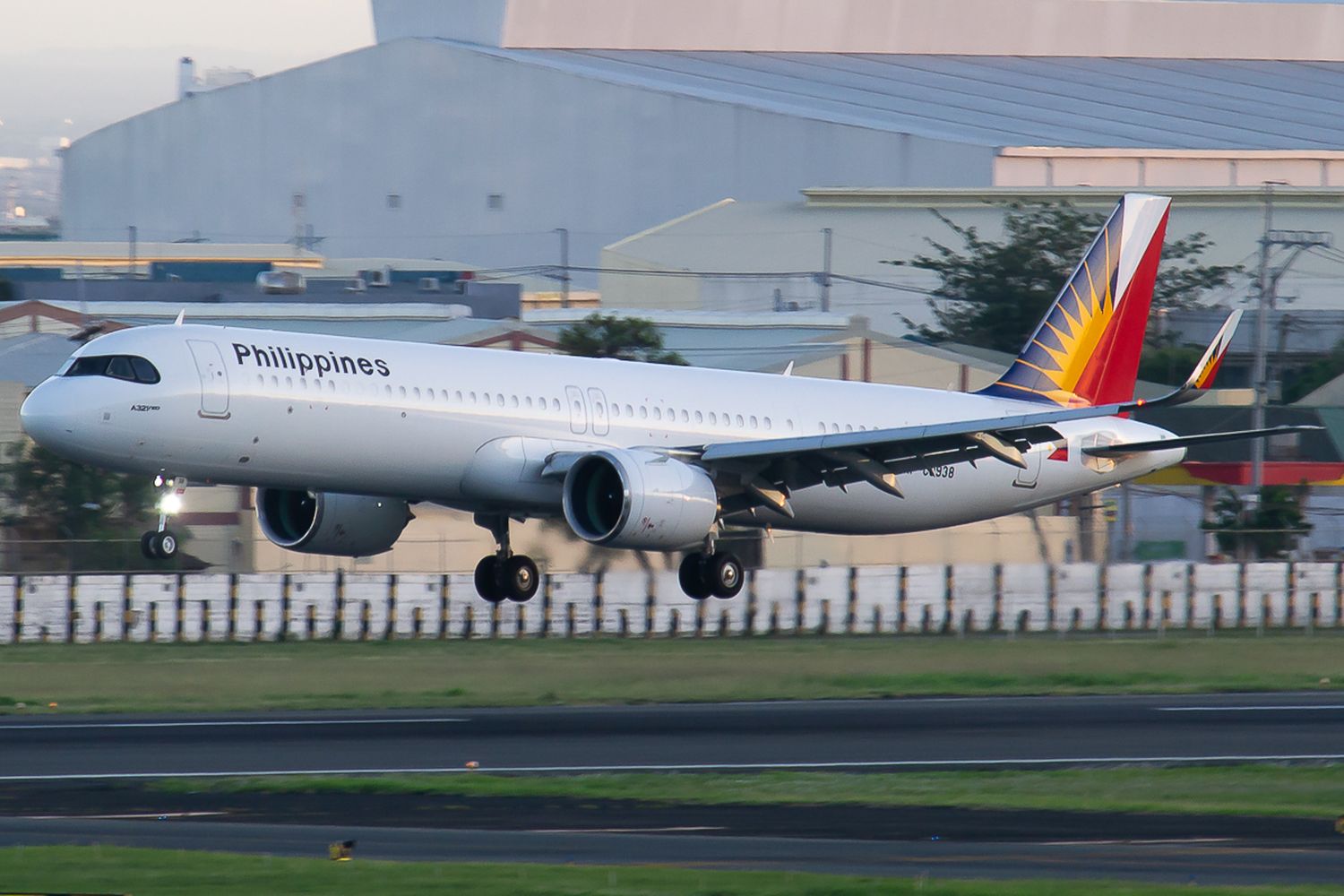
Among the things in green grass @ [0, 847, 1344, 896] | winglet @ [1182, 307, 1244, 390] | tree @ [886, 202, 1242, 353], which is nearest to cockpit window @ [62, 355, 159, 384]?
green grass @ [0, 847, 1344, 896]

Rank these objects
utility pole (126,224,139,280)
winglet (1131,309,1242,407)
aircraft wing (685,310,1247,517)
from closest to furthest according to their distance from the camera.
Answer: winglet (1131,309,1242,407), aircraft wing (685,310,1247,517), utility pole (126,224,139,280)

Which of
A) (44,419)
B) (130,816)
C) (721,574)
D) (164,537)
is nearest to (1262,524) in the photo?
(721,574)

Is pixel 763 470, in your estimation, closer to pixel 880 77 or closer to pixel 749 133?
pixel 749 133

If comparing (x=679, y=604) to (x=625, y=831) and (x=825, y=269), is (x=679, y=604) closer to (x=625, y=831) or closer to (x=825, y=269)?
(x=625, y=831)

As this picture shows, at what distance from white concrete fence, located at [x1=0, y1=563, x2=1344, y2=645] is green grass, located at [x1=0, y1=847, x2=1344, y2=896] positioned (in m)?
22.8

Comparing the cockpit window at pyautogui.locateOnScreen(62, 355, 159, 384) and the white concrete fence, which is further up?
the cockpit window at pyautogui.locateOnScreen(62, 355, 159, 384)

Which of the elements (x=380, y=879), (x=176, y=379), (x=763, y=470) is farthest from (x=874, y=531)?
(x=380, y=879)

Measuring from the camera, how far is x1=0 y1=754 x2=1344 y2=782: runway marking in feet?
63.7

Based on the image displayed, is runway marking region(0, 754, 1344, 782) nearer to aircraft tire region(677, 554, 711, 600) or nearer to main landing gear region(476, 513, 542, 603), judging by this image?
aircraft tire region(677, 554, 711, 600)

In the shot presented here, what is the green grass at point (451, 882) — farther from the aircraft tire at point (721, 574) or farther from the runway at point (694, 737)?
the aircraft tire at point (721, 574)

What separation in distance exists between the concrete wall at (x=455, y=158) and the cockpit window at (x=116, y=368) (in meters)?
65.2

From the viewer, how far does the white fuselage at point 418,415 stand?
28.0 m

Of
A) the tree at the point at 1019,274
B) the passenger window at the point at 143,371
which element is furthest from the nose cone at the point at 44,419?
the tree at the point at 1019,274

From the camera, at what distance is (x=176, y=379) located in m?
28.0
